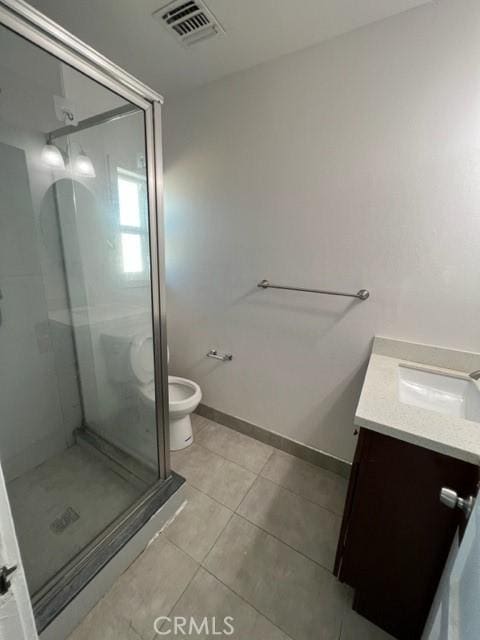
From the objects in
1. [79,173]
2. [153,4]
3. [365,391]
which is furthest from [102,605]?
[153,4]

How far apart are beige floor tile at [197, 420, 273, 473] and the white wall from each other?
0.16m

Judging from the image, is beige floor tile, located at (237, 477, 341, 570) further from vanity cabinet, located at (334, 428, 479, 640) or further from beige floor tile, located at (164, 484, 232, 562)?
vanity cabinet, located at (334, 428, 479, 640)

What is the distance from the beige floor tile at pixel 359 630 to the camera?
0.99 metres

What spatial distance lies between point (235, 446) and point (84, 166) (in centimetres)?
192

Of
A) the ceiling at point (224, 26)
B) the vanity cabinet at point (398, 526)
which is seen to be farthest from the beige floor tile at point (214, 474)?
the ceiling at point (224, 26)

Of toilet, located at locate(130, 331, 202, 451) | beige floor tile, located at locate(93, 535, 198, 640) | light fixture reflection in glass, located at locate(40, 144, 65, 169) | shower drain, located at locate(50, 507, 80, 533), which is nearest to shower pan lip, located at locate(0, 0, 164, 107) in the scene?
light fixture reflection in glass, located at locate(40, 144, 65, 169)

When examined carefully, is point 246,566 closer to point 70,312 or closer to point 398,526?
point 398,526

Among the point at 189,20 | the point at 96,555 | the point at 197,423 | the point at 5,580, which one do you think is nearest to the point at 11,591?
the point at 5,580

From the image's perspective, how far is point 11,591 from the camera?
1.38 feet

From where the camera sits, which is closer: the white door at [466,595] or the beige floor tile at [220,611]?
the white door at [466,595]

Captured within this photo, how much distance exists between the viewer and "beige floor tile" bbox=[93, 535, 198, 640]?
103 cm

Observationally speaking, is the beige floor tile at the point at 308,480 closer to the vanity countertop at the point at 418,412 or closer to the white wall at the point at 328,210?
the white wall at the point at 328,210

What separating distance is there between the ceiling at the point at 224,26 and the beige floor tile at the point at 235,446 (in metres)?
2.31
